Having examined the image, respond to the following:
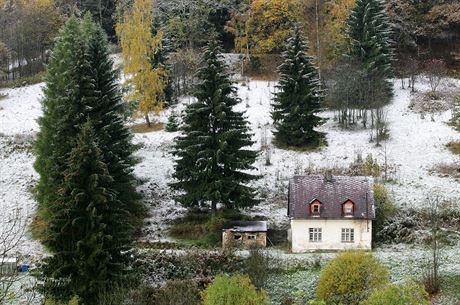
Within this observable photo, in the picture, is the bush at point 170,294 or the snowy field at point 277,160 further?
the snowy field at point 277,160

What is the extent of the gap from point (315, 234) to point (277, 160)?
9.80m

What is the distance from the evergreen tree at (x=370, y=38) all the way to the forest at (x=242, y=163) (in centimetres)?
16

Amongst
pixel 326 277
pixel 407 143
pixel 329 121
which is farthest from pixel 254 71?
pixel 326 277

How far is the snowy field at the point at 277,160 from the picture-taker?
37656 millimetres

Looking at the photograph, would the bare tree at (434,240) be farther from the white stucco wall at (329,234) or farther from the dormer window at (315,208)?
the dormer window at (315,208)

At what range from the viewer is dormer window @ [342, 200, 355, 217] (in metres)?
33.1

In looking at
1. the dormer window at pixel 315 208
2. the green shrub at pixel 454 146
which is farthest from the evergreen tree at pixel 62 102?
the green shrub at pixel 454 146

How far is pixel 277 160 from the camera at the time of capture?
4253 centimetres

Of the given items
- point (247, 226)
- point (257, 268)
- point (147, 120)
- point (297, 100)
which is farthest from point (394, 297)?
point (147, 120)

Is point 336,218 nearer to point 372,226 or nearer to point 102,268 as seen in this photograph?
point 372,226

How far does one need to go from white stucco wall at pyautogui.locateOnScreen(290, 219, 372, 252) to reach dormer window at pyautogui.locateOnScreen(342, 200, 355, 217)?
337mm

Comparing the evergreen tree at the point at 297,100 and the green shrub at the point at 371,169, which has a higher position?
the evergreen tree at the point at 297,100

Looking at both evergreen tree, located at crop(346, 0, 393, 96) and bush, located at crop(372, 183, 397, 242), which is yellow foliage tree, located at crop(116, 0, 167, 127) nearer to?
evergreen tree, located at crop(346, 0, 393, 96)

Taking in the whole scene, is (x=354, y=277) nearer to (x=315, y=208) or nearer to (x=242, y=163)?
(x=315, y=208)
